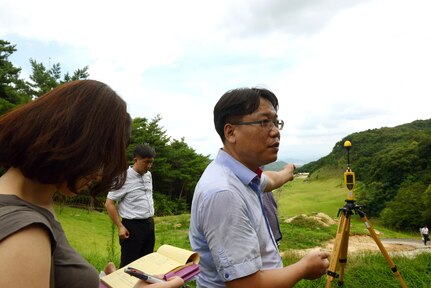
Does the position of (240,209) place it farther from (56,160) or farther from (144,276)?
(56,160)

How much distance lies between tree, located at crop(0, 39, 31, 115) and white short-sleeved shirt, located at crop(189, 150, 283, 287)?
19.9 m

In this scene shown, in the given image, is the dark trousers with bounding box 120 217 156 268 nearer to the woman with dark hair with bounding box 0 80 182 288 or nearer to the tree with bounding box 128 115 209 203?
the woman with dark hair with bounding box 0 80 182 288

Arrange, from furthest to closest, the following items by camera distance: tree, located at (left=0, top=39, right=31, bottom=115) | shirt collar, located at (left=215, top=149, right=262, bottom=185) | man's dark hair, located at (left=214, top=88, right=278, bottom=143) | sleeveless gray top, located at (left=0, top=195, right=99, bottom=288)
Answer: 1. tree, located at (left=0, top=39, right=31, bottom=115)
2. man's dark hair, located at (left=214, top=88, right=278, bottom=143)
3. shirt collar, located at (left=215, top=149, right=262, bottom=185)
4. sleeveless gray top, located at (left=0, top=195, right=99, bottom=288)

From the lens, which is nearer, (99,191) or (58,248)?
(58,248)

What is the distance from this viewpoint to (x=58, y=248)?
1042 mm

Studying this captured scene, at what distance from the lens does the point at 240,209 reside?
1.40 metres

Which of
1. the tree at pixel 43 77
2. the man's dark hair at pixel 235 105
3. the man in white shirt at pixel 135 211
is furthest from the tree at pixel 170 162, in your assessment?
the man's dark hair at pixel 235 105

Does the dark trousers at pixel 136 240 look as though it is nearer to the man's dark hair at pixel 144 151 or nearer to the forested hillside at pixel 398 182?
the man's dark hair at pixel 144 151

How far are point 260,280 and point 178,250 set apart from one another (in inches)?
14.3

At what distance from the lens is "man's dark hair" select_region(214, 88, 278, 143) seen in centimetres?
177

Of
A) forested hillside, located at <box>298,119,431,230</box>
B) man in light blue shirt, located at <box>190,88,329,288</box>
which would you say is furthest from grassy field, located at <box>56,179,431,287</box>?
forested hillside, located at <box>298,119,431,230</box>

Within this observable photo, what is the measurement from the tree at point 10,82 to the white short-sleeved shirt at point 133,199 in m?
16.8

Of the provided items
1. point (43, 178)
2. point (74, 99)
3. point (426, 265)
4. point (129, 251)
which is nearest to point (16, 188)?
point (43, 178)

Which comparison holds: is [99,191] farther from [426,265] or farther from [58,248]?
[426,265]
